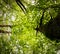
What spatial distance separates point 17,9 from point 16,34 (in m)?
0.23

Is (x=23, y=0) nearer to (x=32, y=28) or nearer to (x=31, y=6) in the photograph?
(x=31, y=6)

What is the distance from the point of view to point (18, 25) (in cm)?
156

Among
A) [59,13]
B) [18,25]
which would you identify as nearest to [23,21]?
[18,25]

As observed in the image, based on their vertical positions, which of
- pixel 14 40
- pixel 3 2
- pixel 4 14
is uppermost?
pixel 3 2

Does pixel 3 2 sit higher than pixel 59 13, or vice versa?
pixel 3 2

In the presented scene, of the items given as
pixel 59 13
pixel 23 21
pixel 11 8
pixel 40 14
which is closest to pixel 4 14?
pixel 11 8

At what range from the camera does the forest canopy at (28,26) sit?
4.97ft

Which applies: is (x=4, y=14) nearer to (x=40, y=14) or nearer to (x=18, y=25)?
(x=18, y=25)

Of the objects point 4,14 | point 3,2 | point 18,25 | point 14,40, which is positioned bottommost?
point 14,40

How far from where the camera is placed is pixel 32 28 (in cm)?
154

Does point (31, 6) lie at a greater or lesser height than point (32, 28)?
greater

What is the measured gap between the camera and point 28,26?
1.54m

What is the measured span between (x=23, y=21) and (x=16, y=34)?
0.43 ft

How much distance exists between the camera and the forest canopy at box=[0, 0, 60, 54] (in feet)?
4.97
